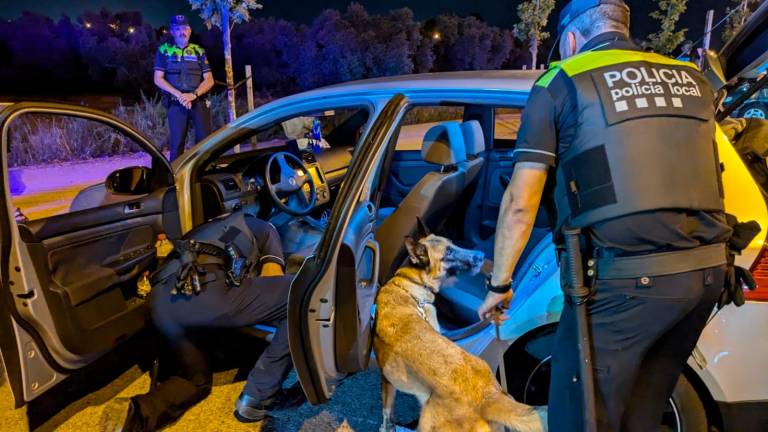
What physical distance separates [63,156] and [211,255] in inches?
325

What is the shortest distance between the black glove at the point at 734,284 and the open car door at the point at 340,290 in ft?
→ 4.18

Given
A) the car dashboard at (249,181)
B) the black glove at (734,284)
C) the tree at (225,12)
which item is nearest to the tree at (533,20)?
the tree at (225,12)

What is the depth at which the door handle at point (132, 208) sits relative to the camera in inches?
111

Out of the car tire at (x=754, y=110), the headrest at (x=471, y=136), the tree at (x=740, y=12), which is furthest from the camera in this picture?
the tree at (x=740, y=12)

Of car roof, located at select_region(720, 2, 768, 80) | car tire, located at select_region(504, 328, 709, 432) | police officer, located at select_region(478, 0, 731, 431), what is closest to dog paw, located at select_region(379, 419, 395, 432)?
car tire, located at select_region(504, 328, 709, 432)

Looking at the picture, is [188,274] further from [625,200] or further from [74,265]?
[625,200]

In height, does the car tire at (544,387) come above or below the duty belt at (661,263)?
below

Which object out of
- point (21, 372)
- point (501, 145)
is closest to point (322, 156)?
point (501, 145)

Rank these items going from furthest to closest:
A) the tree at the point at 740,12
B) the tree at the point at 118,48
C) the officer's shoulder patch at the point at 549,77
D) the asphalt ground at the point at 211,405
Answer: the tree at the point at 118,48
the tree at the point at 740,12
the asphalt ground at the point at 211,405
the officer's shoulder patch at the point at 549,77

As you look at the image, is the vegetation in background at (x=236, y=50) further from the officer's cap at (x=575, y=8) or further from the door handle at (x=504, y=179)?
the officer's cap at (x=575, y=8)

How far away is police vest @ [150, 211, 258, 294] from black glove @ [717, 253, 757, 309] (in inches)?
77.8

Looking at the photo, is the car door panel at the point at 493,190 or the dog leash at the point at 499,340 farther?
the car door panel at the point at 493,190

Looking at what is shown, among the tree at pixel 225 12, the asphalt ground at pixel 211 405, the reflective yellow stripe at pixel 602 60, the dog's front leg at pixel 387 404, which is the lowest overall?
the asphalt ground at pixel 211 405

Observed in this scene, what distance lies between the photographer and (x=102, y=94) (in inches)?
1011
